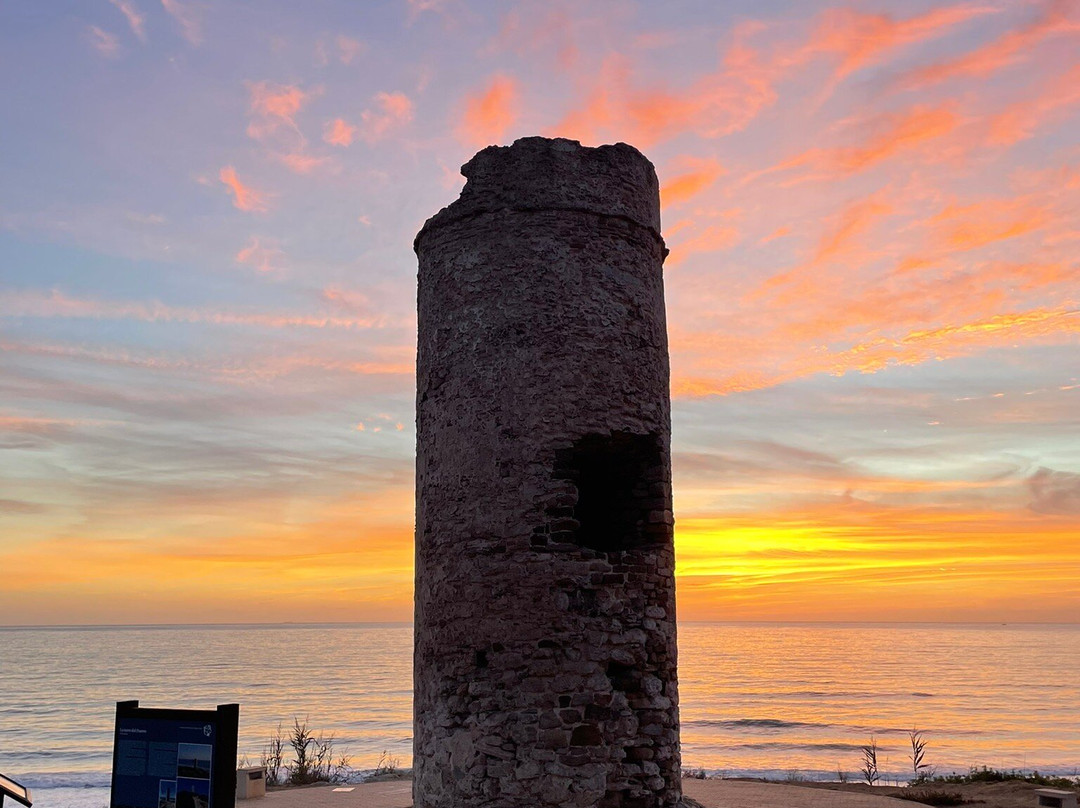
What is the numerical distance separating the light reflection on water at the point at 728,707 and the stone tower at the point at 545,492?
48.6 ft

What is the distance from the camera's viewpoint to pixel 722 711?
105 ft

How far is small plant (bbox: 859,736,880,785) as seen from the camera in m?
15.8

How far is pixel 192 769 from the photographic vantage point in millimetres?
5566

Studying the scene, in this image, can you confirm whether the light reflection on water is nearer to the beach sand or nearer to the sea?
the sea

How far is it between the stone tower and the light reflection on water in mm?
14820

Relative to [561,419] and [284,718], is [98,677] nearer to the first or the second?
[284,718]

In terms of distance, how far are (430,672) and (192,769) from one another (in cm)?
164

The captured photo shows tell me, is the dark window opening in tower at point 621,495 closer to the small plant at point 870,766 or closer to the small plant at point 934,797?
the small plant at point 934,797

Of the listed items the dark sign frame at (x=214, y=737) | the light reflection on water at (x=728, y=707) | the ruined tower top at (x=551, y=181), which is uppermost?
the ruined tower top at (x=551, y=181)

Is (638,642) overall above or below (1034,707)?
above

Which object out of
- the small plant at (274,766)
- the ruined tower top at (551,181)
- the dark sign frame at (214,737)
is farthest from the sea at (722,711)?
the ruined tower top at (551,181)

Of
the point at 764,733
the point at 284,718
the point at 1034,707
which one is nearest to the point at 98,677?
the point at 284,718

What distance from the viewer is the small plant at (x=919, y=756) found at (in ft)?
54.2

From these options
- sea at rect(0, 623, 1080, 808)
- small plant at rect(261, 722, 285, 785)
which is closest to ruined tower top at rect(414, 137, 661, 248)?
small plant at rect(261, 722, 285, 785)
